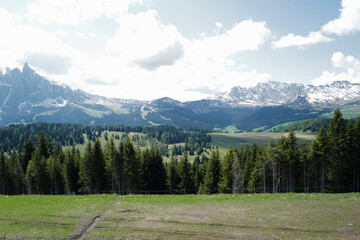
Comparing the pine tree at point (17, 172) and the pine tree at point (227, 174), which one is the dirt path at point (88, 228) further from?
the pine tree at point (17, 172)

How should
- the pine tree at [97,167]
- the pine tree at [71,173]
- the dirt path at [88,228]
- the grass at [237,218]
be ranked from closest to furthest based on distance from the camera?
the grass at [237,218]
the dirt path at [88,228]
the pine tree at [97,167]
the pine tree at [71,173]

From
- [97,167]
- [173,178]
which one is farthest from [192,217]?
[173,178]

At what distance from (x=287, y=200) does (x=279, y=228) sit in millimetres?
10912

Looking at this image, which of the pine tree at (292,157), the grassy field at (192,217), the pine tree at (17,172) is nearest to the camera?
the grassy field at (192,217)

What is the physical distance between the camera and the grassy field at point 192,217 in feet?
67.5

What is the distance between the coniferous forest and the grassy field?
18.5 meters

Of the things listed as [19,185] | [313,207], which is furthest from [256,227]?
[19,185]

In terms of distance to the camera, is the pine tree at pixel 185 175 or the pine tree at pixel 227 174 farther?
the pine tree at pixel 185 175

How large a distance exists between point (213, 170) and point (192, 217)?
38.0 meters

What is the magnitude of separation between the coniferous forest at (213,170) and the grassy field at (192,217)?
18548 mm

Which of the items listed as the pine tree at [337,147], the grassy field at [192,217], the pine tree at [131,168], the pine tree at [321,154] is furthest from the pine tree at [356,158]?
the pine tree at [131,168]

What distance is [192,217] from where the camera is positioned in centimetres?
2503

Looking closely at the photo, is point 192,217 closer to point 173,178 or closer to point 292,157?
point 292,157

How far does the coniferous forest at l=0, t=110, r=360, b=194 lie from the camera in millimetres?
46219
